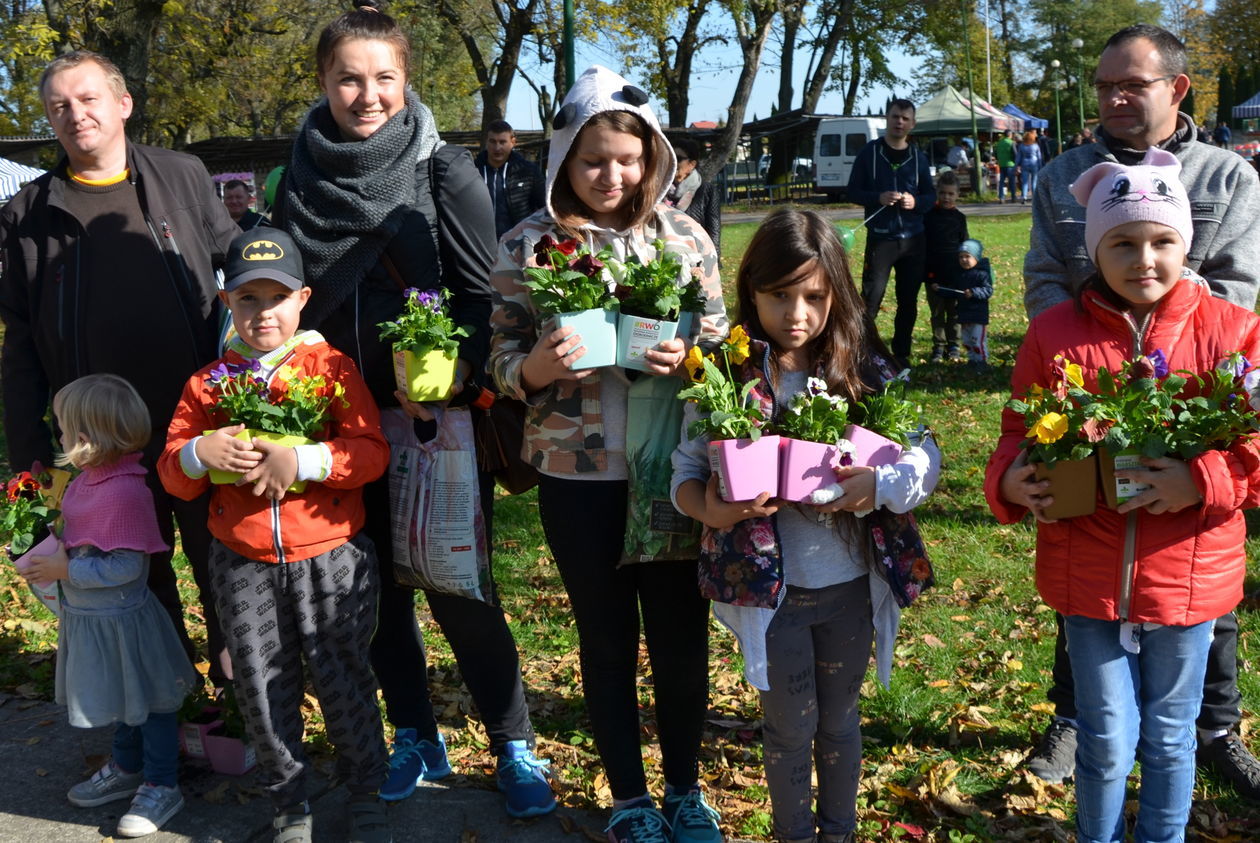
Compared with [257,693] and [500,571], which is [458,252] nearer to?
[257,693]

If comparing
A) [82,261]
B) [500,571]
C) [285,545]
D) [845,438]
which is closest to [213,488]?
[285,545]

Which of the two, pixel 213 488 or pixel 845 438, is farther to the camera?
pixel 213 488

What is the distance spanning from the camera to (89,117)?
3461 mm

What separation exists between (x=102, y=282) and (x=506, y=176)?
762 cm

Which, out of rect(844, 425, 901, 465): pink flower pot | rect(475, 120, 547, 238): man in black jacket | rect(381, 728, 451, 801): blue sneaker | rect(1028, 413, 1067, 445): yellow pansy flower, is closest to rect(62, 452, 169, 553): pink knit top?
rect(381, 728, 451, 801): blue sneaker

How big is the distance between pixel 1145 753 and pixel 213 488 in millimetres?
2639

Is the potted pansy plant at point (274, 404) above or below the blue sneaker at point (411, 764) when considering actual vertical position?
above

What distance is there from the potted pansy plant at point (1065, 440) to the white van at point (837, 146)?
34.6 m

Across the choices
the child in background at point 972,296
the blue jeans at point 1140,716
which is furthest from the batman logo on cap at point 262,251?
the child in background at point 972,296

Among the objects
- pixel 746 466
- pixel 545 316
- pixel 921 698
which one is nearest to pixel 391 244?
pixel 545 316

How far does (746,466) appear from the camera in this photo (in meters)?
2.61

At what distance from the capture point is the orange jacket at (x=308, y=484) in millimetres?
3119

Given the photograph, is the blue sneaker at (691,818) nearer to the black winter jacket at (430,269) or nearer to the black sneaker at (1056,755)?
the black sneaker at (1056,755)

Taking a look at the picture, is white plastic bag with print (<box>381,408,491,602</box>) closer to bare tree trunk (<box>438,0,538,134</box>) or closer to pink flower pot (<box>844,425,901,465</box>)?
pink flower pot (<box>844,425,901,465</box>)
